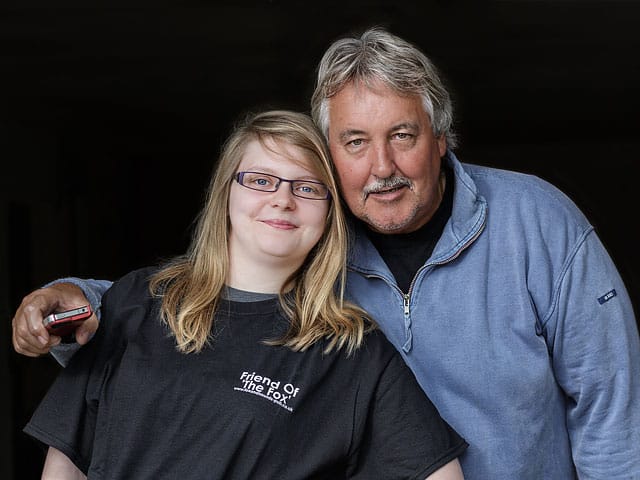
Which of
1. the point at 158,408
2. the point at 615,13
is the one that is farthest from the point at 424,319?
the point at 615,13

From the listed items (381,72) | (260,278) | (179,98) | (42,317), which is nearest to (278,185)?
(260,278)

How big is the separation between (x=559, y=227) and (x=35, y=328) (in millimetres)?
1194

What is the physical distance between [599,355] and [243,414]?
33.9 inches

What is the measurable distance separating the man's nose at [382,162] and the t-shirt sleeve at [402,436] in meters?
0.46

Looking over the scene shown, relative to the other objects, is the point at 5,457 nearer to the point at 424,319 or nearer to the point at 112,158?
the point at 112,158

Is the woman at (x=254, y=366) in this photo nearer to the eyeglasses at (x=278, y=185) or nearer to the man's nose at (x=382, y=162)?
the eyeglasses at (x=278, y=185)

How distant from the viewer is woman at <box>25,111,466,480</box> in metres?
1.86

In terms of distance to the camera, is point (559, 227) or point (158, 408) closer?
point (158, 408)

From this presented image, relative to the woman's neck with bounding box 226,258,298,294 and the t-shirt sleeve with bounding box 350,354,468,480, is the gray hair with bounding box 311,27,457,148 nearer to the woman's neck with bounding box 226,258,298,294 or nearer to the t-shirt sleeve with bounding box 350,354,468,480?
the woman's neck with bounding box 226,258,298,294

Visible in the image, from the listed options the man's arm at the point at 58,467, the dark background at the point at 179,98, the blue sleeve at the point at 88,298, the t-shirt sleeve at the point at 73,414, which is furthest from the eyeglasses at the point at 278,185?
the dark background at the point at 179,98

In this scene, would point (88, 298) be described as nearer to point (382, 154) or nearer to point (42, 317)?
point (42, 317)

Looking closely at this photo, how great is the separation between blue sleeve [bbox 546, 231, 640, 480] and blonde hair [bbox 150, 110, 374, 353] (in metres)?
0.49

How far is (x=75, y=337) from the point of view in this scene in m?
1.93

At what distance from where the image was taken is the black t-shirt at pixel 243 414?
185cm
